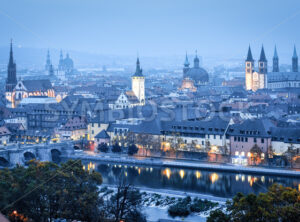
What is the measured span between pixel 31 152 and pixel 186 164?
10.9 meters

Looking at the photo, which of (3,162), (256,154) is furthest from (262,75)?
(3,162)

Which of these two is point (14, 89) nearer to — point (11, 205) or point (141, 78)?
point (141, 78)

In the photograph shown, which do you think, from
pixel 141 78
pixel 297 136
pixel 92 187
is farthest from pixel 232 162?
pixel 141 78

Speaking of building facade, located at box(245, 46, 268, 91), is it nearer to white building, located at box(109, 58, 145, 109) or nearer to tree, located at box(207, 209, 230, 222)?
white building, located at box(109, 58, 145, 109)

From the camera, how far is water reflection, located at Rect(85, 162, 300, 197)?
104 ft

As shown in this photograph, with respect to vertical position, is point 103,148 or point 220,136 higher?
point 220,136

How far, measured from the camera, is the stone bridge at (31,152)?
39.8 meters

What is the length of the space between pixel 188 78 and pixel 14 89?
1379 inches

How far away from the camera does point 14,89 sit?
77.1 meters

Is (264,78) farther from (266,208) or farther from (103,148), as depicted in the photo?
(266,208)

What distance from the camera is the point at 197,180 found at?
3384cm

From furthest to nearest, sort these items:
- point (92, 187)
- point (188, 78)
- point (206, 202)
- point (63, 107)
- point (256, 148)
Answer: point (188, 78)
point (63, 107)
point (256, 148)
point (206, 202)
point (92, 187)

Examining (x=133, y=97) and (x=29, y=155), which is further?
(x=133, y=97)

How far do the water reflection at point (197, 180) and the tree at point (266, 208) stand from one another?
9931mm
